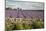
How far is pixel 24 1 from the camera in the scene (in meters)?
1.37

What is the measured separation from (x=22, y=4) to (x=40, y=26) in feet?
1.56

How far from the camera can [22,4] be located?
1.36m

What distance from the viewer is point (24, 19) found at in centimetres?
136

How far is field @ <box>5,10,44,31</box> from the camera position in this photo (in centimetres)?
132

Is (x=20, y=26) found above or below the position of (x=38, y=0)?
below

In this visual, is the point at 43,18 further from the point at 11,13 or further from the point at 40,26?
the point at 11,13

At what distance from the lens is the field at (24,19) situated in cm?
132

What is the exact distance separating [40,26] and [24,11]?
0.37 meters
